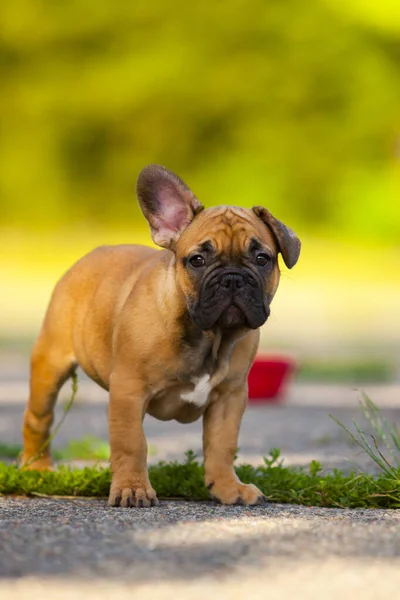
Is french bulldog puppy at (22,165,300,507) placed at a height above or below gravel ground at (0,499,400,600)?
above

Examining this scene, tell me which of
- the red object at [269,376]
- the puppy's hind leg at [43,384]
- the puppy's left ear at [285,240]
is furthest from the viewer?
the red object at [269,376]

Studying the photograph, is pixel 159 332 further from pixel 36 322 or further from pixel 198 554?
pixel 36 322

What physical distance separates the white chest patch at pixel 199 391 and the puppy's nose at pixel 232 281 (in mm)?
360

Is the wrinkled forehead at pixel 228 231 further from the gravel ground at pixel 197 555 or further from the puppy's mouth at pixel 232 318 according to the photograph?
the gravel ground at pixel 197 555

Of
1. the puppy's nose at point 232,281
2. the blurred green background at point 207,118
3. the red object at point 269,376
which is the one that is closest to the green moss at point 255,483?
the puppy's nose at point 232,281

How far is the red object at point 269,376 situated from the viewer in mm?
6719

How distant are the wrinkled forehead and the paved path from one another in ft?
2.54

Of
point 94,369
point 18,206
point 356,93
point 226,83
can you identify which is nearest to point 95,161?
point 18,206

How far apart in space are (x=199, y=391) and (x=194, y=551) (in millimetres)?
1070

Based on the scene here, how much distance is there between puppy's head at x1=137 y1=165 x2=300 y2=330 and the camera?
3.18 meters

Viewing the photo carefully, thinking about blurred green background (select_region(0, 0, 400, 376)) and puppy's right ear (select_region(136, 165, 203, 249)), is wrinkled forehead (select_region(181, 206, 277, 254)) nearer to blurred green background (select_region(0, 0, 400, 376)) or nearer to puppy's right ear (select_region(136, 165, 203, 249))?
puppy's right ear (select_region(136, 165, 203, 249))

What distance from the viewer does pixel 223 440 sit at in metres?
3.47

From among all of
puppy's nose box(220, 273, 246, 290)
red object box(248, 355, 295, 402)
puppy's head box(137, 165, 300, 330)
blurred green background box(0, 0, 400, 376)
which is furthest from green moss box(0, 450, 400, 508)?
blurred green background box(0, 0, 400, 376)

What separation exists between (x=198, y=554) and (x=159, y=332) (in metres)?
1.11
